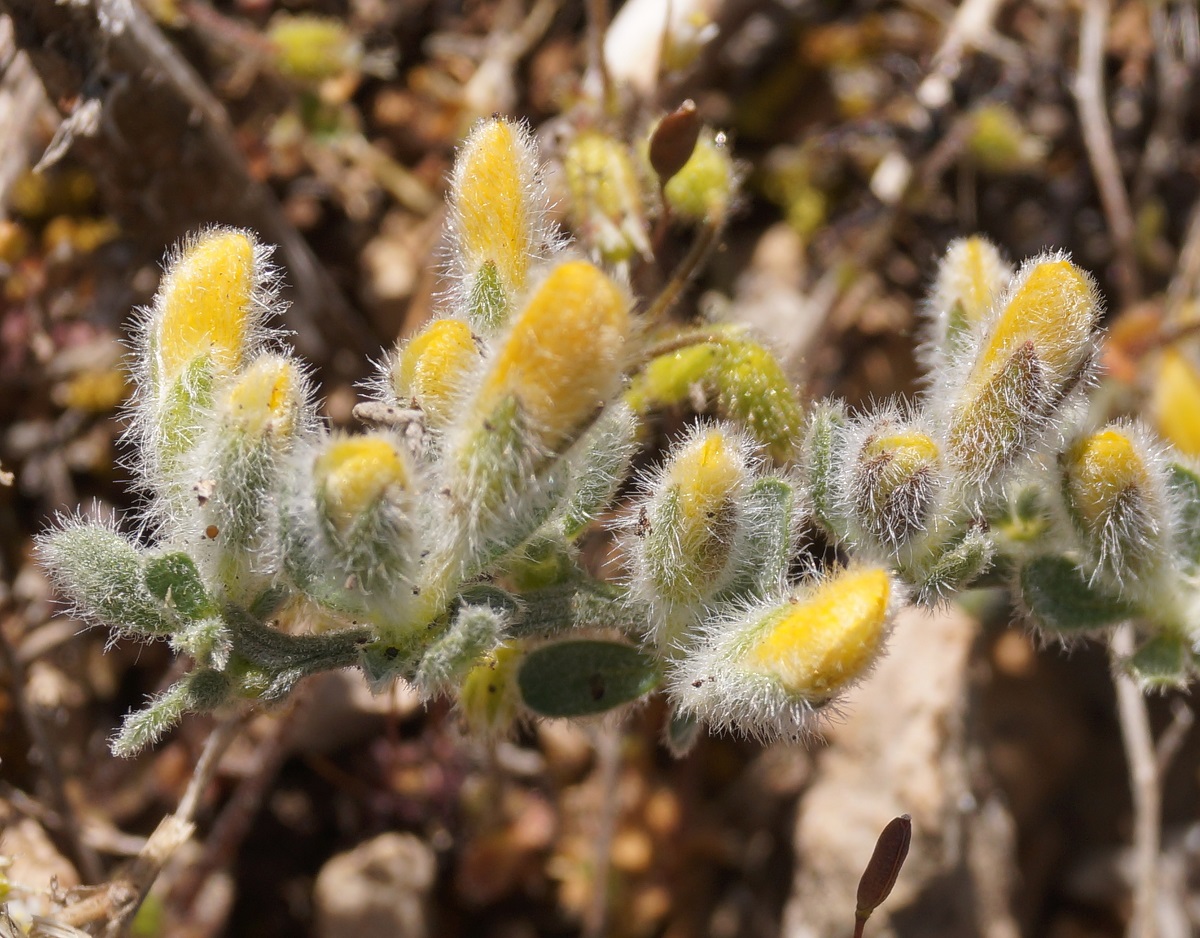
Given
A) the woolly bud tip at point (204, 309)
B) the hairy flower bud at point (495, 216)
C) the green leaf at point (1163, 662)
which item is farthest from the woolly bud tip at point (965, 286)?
the woolly bud tip at point (204, 309)

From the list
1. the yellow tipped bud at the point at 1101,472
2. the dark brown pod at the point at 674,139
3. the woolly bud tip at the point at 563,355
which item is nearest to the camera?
the woolly bud tip at the point at 563,355

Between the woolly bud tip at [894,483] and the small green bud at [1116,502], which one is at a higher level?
the woolly bud tip at [894,483]

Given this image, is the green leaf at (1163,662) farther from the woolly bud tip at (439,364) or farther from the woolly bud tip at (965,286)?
the woolly bud tip at (439,364)

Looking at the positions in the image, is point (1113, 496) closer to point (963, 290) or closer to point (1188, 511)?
point (1188, 511)

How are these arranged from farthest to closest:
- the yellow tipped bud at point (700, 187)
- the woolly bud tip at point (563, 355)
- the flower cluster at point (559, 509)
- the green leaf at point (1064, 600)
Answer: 1. the yellow tipped bud at point (700, 187)
2. the green leaf at point (1064, 600)
3. the flower cluster at point (559, 509)
4. the woolly bud tip at point (563, 355)

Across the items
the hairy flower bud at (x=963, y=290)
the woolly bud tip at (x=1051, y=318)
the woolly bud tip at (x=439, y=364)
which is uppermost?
the woolly bud tip at (x=439, y=364)

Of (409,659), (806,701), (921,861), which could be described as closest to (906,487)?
(806,701)

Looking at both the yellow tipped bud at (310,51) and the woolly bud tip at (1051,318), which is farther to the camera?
the yellow tipped bud at (310,51)
